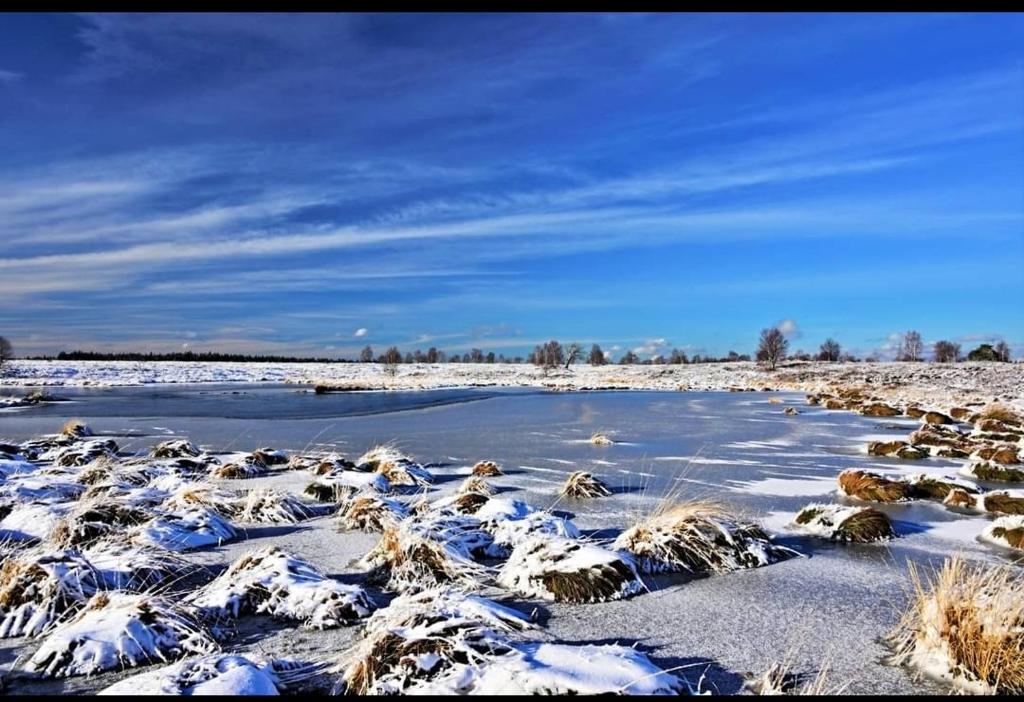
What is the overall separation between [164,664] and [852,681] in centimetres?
435

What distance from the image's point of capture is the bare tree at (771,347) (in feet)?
259

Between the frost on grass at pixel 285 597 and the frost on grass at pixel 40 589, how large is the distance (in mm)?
881

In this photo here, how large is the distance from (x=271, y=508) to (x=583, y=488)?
180 inches

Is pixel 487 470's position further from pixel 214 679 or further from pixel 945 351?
pixel 945 351

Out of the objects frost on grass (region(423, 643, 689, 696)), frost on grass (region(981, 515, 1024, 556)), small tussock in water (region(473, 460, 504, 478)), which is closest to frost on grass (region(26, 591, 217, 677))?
frost on grass (region(423, 643, 689, 696))

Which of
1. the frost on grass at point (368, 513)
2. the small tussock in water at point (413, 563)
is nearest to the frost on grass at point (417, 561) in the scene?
the small tussock in water at point (413, 563)

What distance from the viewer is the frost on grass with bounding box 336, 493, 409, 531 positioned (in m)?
7.60

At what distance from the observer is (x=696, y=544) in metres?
6.34

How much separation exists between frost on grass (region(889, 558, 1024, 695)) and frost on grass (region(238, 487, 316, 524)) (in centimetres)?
687

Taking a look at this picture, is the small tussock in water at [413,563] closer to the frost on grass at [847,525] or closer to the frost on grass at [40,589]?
the frost on grass at [40,589]

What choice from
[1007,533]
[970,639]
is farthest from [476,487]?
[970,639]
